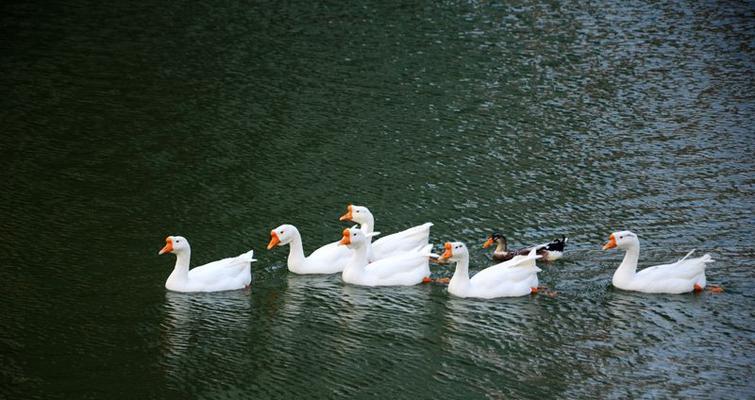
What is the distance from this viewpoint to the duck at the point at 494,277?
16.0 m

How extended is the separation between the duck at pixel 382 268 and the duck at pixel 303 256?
1.20 ft

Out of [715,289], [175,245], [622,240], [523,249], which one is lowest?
[715,289]

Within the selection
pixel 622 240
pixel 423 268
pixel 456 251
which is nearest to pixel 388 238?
pixel 423 268

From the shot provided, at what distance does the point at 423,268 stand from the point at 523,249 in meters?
1.71

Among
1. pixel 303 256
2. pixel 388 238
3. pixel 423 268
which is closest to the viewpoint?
pixel 423 268

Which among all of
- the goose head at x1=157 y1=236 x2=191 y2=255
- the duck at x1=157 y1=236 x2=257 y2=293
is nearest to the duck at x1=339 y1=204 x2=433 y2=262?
the duck at x1=157 y1=236 x2=257 y2=293

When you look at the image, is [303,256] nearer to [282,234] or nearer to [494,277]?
[282,234]

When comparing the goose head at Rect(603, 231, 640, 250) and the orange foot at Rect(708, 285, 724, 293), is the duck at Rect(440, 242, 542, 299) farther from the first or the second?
the orange foot at Rect(708, 285, 724, 293)

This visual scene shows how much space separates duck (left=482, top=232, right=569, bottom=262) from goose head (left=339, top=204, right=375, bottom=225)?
1.92 meters

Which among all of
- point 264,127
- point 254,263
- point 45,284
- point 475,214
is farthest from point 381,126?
point 45,284

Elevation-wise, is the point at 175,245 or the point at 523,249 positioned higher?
the point at 523,249

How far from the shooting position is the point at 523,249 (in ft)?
56.4

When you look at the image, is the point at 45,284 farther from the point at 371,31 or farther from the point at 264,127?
the point at 371,31

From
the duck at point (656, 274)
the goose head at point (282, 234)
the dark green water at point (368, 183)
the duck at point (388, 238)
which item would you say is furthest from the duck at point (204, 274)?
the duck at point (656, 274)
